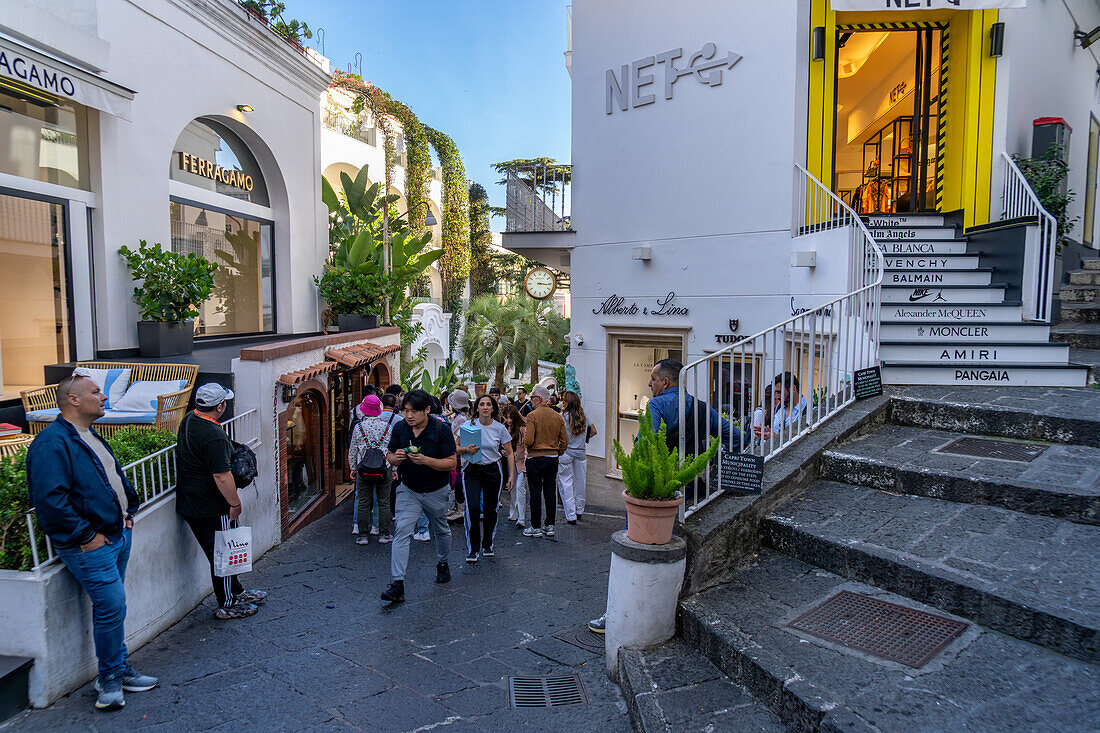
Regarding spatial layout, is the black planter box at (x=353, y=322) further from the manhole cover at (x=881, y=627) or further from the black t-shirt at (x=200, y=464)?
the manhole cover at (x=881, y=627)

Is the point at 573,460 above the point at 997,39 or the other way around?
the other way around

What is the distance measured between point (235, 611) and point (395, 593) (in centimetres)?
126

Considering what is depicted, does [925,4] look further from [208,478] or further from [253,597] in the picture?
[253,597]

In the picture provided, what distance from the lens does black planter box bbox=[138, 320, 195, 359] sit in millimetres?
8344

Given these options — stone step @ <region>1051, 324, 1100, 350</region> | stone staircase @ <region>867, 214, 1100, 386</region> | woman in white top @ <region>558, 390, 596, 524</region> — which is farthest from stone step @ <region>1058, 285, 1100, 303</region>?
woman in white top @ <region>558, 390, 596, 524</region>

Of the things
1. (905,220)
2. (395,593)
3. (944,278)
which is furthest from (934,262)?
(395,593)

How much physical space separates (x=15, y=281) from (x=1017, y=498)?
31.9ft

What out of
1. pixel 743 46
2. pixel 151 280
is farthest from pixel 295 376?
pixel 743 46

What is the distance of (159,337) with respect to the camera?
27.5 feet

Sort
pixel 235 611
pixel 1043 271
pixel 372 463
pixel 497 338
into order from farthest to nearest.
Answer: pixel 497 338 → pixel 372 463 → pixel 1043 271 → pixel 235 611

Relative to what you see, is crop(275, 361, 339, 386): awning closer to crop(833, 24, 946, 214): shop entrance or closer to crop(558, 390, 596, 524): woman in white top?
crop(558, 390, 596, 524): woman in white top

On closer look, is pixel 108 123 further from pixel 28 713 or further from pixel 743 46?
pixel 743 46

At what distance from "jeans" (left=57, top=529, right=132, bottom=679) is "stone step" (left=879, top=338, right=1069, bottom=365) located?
6.80 meters

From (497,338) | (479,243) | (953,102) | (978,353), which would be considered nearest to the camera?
(978,353)
